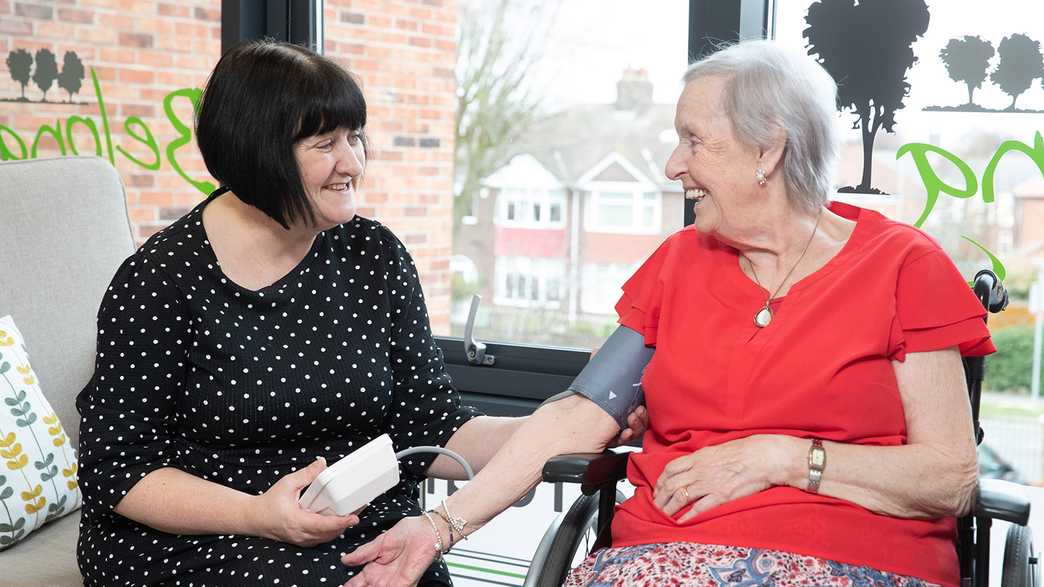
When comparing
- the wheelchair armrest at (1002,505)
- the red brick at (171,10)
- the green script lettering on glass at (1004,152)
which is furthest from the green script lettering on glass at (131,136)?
the wheelchair armrest at (1002,505)

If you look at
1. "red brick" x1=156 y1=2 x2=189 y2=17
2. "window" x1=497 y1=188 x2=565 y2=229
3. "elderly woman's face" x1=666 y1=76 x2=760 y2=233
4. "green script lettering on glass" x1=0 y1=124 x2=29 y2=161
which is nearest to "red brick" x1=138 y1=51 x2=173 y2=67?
"red brick" x1=156 y1=2 x2=189 y2=17

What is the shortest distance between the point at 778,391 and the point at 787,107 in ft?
1.42

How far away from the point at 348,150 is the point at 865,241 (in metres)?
0.85

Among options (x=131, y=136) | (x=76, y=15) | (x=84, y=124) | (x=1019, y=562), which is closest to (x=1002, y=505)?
(x=1019, y=562)

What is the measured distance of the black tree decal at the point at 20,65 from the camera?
130 inches

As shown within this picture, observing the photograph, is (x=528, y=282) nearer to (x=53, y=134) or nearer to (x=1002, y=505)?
(x=1002, y=505)

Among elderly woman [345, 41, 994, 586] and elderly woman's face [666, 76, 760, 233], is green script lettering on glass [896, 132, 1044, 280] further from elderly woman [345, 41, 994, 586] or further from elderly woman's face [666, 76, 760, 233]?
elderly woman's face [666, 76, 760, 233]

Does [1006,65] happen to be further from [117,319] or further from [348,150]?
[117,319]

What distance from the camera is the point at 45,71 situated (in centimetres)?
327

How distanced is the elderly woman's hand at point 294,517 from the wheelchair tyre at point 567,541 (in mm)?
302

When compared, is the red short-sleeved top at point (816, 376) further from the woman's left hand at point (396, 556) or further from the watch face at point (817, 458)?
the woman's left hand at point (396, 556)

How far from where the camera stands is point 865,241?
1.71 meters

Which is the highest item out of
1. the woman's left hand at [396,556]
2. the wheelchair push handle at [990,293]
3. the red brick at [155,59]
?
the red brick at [155,59]

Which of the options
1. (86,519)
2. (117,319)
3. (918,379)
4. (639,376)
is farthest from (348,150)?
(918,379)
